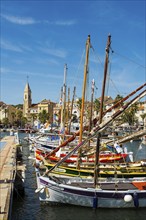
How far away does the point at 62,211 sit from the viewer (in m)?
20.8

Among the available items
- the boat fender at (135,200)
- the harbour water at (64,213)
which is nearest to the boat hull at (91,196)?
the boat fender at (135,200)

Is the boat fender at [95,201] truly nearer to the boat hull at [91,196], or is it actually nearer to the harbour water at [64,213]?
the boat hull at [91,196]

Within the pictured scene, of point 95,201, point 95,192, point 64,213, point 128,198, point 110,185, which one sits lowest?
point 64,213

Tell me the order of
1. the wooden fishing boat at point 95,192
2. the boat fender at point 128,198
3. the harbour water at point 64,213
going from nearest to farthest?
the harbour water at point 64,213
the boat fender at point 128,198
the wooden fishing boat at point 95,192

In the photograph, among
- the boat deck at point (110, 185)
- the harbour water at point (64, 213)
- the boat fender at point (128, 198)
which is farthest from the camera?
the boat deck at point (110, 185)

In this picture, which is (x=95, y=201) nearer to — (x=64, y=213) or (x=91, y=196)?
(x=91, y=196)

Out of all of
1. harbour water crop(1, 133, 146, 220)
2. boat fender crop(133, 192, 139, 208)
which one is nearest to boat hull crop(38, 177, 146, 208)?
boat fender crop(133, 192, 139, 208)

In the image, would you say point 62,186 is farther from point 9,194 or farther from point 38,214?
point 9,194

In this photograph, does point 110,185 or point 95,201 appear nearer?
point 95,201

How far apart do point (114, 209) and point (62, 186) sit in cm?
432

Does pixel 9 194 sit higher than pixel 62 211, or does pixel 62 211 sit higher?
pixel 9 194

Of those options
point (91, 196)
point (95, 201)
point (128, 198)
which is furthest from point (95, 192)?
point (128, 198)

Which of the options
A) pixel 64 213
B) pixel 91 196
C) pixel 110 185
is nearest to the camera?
pixel 64 213

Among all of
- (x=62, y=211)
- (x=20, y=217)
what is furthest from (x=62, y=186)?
(x=20, y=217)
